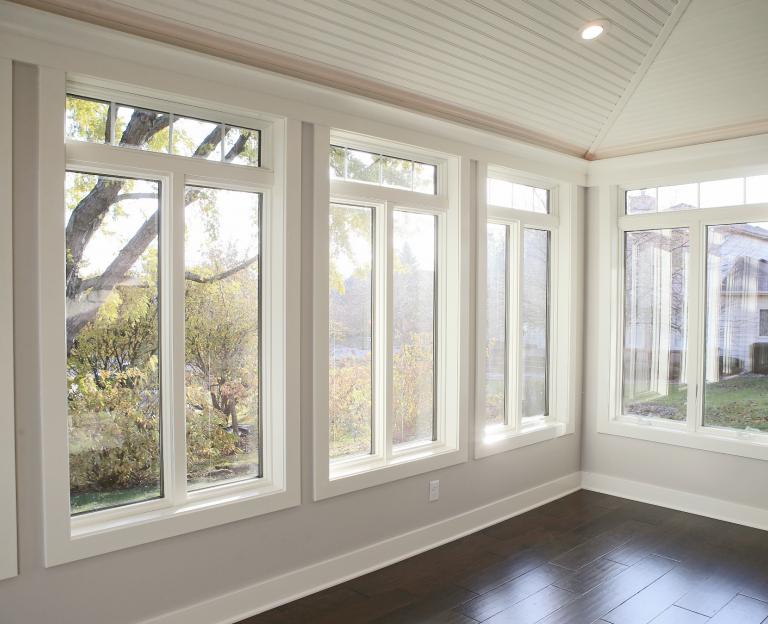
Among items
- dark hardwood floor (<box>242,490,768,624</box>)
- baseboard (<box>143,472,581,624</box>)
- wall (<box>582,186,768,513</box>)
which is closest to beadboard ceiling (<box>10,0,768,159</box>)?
wall (<box>582,186,768,513</box>)

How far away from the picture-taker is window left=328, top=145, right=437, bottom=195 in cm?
339

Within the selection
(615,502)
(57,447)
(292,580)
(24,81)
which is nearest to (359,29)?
(24,81)

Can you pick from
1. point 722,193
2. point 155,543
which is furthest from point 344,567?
point 722,193

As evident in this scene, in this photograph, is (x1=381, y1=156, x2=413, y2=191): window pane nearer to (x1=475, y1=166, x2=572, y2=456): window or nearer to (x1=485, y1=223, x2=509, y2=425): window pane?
(x1=475, y1=166, x2=572, y2=456): window

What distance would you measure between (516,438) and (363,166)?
2164mm

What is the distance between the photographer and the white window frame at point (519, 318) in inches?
160

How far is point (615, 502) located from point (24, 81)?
4.48 meters

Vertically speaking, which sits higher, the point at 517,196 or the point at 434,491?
the point at 517,196

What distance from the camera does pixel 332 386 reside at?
3.38m

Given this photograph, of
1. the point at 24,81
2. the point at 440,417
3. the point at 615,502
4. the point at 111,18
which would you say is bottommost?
the point at 615,502

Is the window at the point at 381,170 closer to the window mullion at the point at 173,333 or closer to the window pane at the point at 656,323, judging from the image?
the window mullion at the point at 173,333

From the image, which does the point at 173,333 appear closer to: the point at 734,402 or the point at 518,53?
the point at 518,53

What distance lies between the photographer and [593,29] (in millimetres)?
3207

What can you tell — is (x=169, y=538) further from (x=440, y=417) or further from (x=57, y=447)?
Answer: (x=440, y=417)
